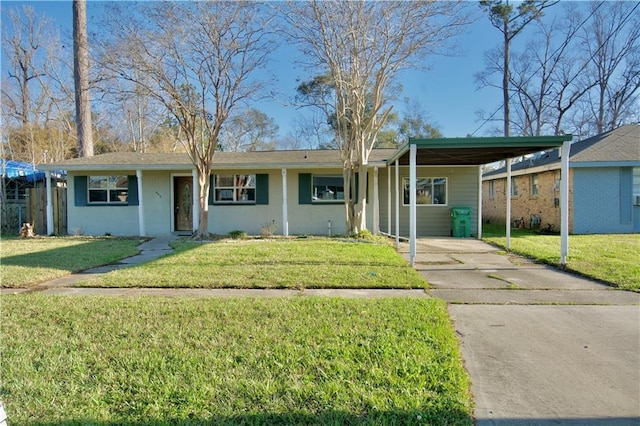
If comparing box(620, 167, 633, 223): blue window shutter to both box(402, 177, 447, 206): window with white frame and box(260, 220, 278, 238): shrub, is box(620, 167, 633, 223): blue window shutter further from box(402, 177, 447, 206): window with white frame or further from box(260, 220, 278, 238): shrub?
box(260, 220, 278, 238): shrub

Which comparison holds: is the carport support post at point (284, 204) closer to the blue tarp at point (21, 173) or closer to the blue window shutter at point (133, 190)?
the blue window shutter at point (133, 190)

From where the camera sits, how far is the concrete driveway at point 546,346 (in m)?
2.43

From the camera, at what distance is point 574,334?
371 centimetres

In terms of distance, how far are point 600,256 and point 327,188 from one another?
8219mm

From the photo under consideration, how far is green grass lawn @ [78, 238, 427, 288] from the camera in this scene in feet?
18.9

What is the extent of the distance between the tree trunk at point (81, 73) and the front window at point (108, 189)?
289 centimetres

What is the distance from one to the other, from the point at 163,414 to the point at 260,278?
12.6ft

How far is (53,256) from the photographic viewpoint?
26.8 ft

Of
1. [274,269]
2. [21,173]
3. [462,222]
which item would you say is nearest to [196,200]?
[274,269]

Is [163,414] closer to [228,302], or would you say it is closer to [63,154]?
[228,302]

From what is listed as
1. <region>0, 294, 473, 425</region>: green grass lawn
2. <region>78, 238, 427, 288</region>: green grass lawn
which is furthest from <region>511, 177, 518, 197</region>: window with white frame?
<region>0, 294, 473, 425</region>: green grass lawn

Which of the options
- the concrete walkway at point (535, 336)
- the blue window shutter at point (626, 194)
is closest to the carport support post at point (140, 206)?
the concrete walkway at point (535, 336)

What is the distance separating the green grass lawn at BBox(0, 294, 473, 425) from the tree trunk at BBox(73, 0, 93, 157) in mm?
9796

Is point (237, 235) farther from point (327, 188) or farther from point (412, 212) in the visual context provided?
point (412, 212)
